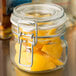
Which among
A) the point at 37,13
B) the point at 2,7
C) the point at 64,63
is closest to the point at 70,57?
the point at 64,63

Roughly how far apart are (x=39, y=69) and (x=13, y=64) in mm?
98

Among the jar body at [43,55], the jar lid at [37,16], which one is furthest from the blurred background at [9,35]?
the jar lid at [37,16]

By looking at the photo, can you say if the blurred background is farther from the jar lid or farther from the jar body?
the jar lid

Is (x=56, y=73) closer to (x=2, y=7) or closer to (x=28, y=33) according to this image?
(x=28, y=33)

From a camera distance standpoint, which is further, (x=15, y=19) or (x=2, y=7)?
(x=2, y=7)

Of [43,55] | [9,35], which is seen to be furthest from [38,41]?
[9,35]

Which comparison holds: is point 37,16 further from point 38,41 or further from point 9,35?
point 9,35

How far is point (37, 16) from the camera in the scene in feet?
2.00

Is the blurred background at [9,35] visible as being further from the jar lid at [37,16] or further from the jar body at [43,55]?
the jar lid at [37,16]

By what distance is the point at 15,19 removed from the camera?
598 mm

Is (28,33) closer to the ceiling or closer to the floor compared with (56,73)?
closer to the ceiling

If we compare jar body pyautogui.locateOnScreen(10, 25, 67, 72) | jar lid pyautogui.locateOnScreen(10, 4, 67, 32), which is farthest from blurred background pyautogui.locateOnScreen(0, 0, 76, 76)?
jar lid pyautogui.locateOnScreen(10, 4, 67, 32)

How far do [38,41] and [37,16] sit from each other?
0.07 meters

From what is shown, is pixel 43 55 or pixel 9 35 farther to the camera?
pixel 9 35
